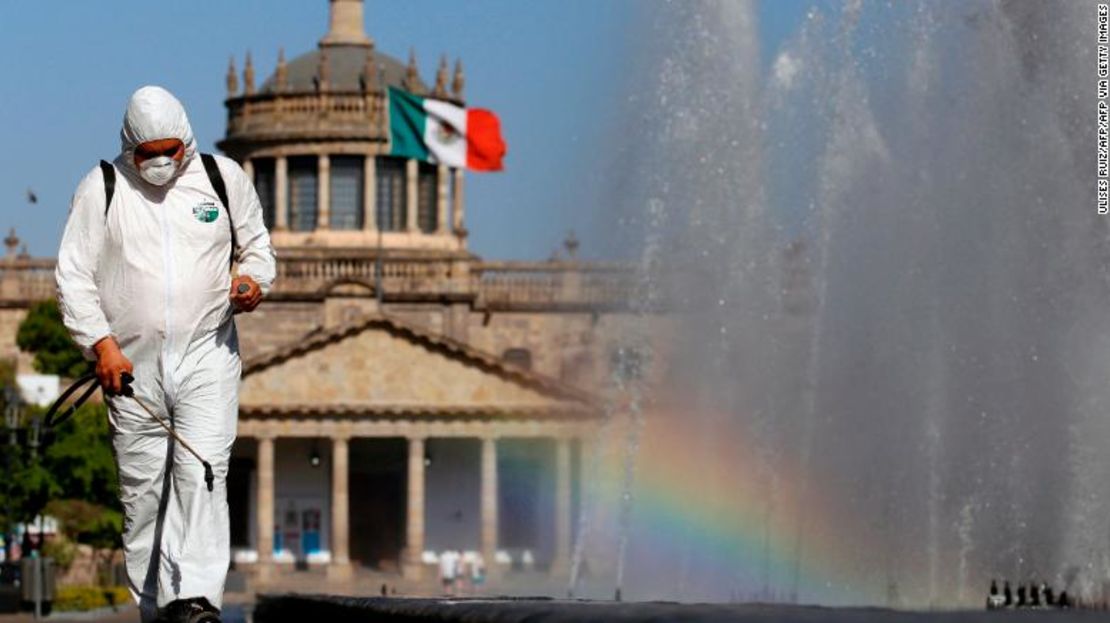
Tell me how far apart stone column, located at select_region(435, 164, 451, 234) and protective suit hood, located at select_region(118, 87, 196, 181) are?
118063 mm

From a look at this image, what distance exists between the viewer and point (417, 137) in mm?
102312

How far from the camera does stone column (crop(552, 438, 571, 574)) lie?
10606cm

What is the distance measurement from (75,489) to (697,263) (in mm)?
51780

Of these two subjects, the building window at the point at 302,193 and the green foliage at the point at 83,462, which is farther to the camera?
the building window at the point at 302,193

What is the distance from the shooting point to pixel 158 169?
34.8 ft

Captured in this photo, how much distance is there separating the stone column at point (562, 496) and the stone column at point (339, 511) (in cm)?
732

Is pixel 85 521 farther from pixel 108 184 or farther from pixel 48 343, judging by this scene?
pixel 108 184

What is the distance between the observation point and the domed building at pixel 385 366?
110m

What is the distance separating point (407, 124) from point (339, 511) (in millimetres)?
14709

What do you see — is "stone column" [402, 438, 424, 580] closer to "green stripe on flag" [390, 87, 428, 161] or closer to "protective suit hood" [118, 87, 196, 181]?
"green stripe on flag" [390, 87, 428, 161]

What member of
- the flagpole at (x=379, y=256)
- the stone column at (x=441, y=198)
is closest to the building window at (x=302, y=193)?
the flagpole at (x=379, y=256)

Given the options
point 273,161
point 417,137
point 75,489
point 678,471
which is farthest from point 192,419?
point 273,161

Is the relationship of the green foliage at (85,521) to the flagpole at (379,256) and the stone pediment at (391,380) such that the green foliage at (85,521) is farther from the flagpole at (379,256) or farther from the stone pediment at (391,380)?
the flagpole at (379,256)

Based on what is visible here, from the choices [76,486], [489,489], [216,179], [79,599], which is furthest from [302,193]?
[216,179]
